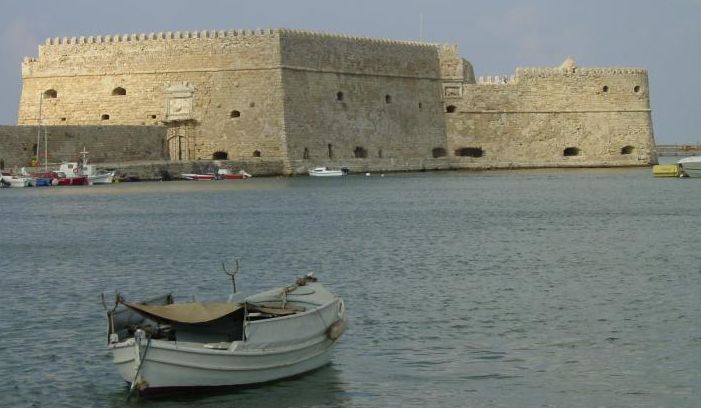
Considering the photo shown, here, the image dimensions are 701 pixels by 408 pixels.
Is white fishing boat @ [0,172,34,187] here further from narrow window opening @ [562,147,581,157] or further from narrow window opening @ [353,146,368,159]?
narrow window opening @ [562,147,581,157]

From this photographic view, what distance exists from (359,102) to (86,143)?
7799 millimetres

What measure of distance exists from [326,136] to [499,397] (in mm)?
27036

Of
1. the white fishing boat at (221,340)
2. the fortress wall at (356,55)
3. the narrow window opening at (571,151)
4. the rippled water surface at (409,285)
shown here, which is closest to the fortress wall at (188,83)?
the fortress wall at (356,55)

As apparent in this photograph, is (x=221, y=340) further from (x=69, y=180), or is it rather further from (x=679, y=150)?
(x=679, y=150)

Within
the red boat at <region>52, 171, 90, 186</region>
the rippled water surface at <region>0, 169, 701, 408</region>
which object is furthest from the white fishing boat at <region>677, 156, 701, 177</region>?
the red boat at <region>52, 171, 90, 186</region>

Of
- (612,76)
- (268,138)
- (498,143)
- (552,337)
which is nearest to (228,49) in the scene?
(268,138)

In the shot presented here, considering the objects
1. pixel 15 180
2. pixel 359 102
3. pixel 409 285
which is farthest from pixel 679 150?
pixel 409 285

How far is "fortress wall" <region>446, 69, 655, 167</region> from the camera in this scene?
130 ft

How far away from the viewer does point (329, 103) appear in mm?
35906

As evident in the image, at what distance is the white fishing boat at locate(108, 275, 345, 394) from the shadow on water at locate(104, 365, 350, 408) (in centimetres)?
7

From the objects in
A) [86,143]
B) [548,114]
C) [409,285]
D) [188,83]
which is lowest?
[409,285]

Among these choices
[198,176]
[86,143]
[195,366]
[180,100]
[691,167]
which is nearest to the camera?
[195,366]

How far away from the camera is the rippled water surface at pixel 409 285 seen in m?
9.26

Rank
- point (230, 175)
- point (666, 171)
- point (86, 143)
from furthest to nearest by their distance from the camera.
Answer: point (666, 171)
point (230, 175)
point (86, 143)
